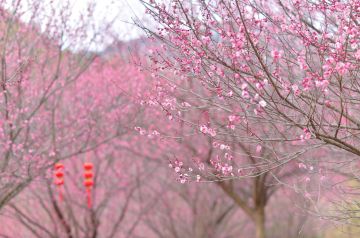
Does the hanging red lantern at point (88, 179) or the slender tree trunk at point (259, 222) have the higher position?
the hanging red lantern at point (88, 179)

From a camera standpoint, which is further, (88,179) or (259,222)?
(88,179)

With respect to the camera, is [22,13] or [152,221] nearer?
[22,13]

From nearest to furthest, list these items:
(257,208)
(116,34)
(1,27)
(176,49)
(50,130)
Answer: (176,49), (1,27), (50,130), (257,208), (116,34)

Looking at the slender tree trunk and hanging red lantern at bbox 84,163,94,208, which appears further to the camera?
hanging red lantern at bbox 84,163,94,208

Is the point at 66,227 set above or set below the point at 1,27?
below

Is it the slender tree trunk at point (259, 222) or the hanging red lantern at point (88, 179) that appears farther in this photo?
the hanging red lantern at point (88, 179)

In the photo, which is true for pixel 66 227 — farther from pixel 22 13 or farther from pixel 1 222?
pixel 22 13

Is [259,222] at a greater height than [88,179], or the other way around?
[88,179]

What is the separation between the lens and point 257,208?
12805mm

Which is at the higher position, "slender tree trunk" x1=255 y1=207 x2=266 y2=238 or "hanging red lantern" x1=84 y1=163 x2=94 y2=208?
"hanging red lantern" x1=84 y1=163 x2=94 y2=208

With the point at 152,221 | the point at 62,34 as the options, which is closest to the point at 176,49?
the point at 62,34

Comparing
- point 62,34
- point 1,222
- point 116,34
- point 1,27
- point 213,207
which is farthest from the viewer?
point 213,207

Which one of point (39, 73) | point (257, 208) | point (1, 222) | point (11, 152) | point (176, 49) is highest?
point (39, 73)

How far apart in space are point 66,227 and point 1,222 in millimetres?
2352
